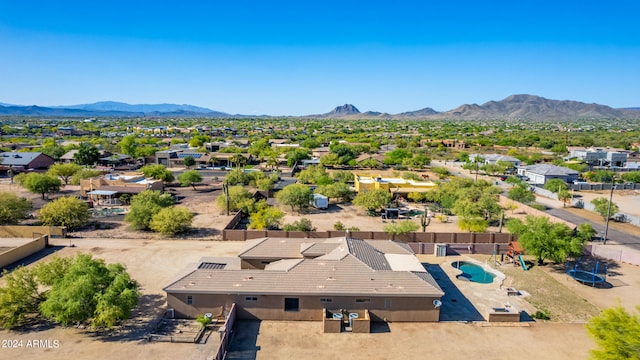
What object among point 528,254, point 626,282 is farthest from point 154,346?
point 626,282

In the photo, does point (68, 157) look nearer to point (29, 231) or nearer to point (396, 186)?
point (29, 231)

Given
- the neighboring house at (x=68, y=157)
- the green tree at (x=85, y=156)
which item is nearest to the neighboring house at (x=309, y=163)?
the green tree at (x=85, y=156)

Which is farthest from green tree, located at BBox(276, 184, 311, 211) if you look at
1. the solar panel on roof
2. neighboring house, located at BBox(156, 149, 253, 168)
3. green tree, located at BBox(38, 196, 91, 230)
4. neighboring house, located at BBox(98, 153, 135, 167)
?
neighboring house, located at BBox(98, 153, 135, 167)

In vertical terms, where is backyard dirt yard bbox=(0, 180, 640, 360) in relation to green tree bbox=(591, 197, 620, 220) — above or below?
below

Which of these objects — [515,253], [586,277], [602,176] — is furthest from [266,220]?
[602,176]

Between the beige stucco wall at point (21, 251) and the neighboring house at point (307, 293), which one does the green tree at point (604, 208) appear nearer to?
the neighboring house at point (307, 293)

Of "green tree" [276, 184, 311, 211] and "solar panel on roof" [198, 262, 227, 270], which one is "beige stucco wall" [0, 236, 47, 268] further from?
"green tree" [276, 184, 311, 211]

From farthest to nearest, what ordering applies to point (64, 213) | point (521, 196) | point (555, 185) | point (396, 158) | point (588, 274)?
point (396, 158)
point (555, 185)
point (521, 196)
point (64, 213)
point (588, 274)
